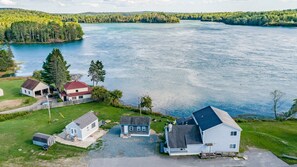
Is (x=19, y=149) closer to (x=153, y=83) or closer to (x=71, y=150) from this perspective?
(x=71, y=150)

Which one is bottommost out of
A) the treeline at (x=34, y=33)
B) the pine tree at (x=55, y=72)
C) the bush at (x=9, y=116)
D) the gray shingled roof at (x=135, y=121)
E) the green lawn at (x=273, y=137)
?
the green lawn at (x=273, y=137)

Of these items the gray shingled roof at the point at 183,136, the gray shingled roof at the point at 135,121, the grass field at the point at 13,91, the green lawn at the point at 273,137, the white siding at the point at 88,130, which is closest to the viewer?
the gray shingled roof at the point at 183,136

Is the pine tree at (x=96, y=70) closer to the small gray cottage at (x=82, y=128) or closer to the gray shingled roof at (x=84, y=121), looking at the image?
the gray shingled roof at (x=84, y=121)

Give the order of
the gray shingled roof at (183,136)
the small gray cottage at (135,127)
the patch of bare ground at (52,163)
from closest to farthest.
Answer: the patch of bare ground at (52,163) → the gray shingled roof at (183,136) → the small gray cottage at (135,127)

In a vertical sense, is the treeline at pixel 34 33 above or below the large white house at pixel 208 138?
above

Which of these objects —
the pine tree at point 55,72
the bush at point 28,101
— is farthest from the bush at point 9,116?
the pine tree at point 55,72

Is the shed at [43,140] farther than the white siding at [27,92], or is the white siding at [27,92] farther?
the white siding at [27,92]

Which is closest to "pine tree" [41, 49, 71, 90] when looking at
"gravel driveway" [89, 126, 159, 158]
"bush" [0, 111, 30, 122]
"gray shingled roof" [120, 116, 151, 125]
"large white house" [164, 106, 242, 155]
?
"bush" [0, 111, 30, 122]
